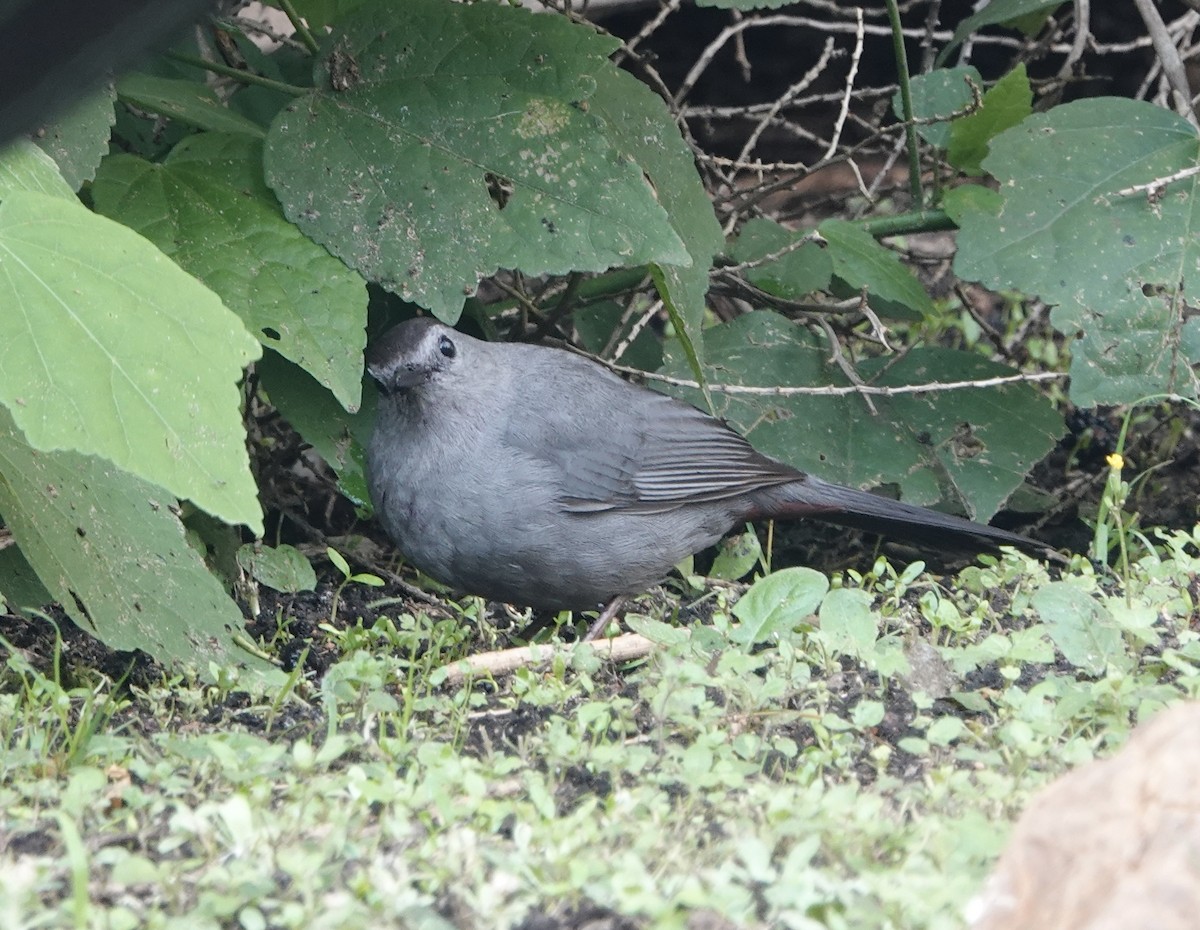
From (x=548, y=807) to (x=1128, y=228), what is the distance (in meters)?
2.94

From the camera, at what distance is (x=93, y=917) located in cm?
191

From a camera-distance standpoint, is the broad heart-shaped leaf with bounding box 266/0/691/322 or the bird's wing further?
the bird's wing

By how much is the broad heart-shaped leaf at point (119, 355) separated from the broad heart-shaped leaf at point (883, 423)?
245cm

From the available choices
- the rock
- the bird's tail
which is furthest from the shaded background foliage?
the rock

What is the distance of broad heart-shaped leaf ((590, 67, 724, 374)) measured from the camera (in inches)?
160

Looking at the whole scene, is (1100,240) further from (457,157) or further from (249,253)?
(249,253)

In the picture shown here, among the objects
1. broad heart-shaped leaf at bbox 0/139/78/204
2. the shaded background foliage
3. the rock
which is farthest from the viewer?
broad heart-shaped leaf at bbox 0/139/78/204

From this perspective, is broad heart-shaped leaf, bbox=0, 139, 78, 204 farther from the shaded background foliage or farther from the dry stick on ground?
the dry stick on ground

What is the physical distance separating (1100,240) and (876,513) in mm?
1109

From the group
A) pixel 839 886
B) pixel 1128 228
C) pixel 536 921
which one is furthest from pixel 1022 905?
pixel 1128 228

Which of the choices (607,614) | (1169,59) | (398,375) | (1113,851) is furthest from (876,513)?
(1113,851)

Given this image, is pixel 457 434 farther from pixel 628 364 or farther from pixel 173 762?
pixel 173 762

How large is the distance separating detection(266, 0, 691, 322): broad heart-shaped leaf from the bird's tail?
3.84 feet

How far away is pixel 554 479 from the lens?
419 centimetres
